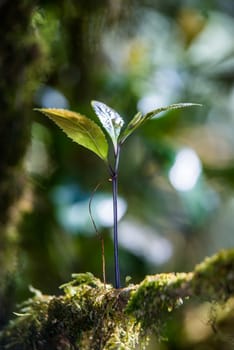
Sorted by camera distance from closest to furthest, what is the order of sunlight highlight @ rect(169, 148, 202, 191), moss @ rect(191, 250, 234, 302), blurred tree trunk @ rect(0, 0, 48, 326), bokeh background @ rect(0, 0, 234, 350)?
moss @ rect(191, 250, 234, 302) → blurred tree trunk @ rect(0, 0, 48, 326) → bokeh background @ rect(0, 0, 234, 350) → sunlight highlight @ rect(169, 148, 202, 191)

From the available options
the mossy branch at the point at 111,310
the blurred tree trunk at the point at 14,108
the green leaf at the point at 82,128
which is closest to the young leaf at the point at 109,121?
the green leaf at the point at 82,128

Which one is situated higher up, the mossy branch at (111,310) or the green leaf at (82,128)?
the green leaf at (82,128)

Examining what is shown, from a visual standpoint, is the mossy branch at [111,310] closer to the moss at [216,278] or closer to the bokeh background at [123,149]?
the moss at [216,278]

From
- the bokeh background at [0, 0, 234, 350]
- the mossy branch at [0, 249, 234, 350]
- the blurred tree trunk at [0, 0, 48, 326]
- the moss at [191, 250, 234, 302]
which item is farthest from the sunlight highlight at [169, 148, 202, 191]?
the moss at [191, 250, 234, 302]

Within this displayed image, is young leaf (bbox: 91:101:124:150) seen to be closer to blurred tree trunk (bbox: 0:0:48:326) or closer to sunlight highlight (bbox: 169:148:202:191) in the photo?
blurred tree trunk (bbox: 0:0:48:326)

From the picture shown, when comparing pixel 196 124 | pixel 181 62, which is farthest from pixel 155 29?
pixel 196 124

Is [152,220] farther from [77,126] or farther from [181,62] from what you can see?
[77,126]
